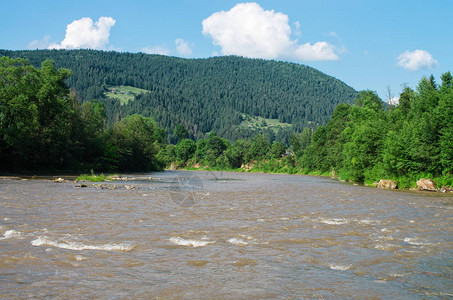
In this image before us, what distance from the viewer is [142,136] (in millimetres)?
95438

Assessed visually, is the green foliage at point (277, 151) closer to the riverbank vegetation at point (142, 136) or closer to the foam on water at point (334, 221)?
the riverbank vegetation at point (142, 136)

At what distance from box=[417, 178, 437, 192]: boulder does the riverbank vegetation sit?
2.48ft

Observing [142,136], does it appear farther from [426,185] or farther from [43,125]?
[426,185]

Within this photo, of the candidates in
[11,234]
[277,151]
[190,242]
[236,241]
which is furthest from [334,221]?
[277,151]

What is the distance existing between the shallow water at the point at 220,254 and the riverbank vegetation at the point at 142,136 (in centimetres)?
2207

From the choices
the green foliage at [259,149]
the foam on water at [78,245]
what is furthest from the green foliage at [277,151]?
the foam on water at [78,245]

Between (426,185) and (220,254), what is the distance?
32245 mm

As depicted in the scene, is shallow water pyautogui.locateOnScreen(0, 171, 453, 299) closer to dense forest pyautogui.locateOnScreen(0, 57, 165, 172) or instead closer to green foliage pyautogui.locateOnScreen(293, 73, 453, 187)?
green foliage pyautogui.locateOnScreen(293, 73, 453, 187)

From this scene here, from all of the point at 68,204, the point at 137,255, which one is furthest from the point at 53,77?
the point at 137,255

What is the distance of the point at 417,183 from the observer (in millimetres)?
37031

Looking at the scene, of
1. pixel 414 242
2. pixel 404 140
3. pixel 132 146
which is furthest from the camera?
pixel 132 146

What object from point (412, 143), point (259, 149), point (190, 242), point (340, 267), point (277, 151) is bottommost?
point (190, 242)

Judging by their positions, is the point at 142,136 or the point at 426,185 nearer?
the point at 426,185

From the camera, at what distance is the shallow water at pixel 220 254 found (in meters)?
7.55
